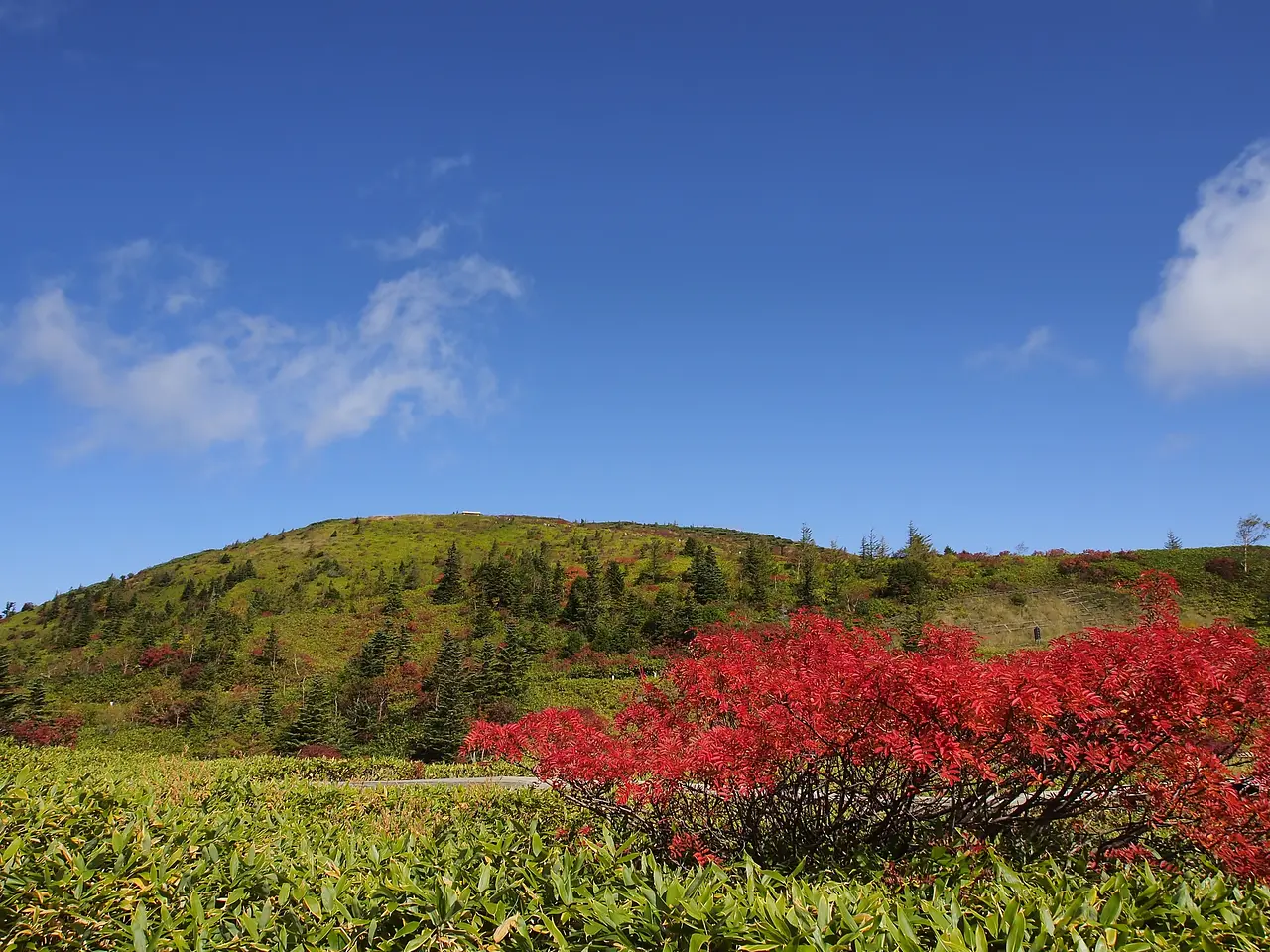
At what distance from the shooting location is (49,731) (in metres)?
24.1

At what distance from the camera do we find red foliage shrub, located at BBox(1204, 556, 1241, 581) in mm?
32812

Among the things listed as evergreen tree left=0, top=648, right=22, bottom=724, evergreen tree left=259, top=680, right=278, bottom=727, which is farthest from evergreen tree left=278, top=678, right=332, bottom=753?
evergreen tree left=0, top=648, right=22, bottom=724

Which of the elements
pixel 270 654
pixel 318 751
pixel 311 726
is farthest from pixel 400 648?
pixel 318 751

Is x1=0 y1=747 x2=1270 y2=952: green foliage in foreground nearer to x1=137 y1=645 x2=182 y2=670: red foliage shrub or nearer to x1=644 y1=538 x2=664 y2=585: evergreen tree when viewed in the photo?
x1=137 y1=645 x2=182 y2=670: red foliage shrub

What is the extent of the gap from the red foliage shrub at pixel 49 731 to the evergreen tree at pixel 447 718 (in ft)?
34.5

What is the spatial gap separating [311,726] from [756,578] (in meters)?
22.8

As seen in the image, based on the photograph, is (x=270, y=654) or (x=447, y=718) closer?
(x=447, y=718)

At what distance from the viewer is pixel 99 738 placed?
26344mm

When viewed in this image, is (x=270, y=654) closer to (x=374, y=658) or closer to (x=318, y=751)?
(x=374, y=658)

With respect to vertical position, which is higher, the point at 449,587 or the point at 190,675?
the point at 449,587

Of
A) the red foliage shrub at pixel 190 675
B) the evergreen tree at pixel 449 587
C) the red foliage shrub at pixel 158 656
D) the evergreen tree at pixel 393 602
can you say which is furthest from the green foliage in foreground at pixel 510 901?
the evergreen tree at pixel 449 587

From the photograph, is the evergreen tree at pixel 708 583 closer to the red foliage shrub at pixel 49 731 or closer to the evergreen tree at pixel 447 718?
the evergreen tree at pixel 447 718

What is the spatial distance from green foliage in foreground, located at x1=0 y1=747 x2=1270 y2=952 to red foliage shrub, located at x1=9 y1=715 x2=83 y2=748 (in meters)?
23.2

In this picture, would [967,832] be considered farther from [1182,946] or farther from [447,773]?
[447,773]
